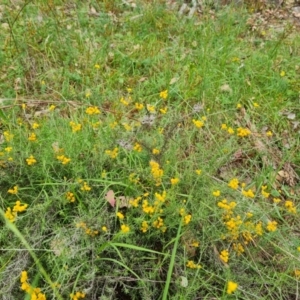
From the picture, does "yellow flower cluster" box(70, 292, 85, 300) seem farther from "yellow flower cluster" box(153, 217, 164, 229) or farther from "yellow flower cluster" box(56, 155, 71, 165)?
"yellow flower cluster" box(56, 155, 71, 165)

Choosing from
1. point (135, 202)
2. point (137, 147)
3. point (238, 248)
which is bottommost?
point (238, 248)

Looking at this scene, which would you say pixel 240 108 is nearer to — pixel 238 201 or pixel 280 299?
pixel 238 201

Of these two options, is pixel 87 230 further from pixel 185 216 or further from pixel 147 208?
pixel 185 216

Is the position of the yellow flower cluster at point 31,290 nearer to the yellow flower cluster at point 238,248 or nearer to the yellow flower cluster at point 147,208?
the yellow flower cluster at point 147,208

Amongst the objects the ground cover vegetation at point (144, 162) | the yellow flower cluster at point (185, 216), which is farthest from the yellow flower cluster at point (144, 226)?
the yellow flower cluster at point (185, 216)

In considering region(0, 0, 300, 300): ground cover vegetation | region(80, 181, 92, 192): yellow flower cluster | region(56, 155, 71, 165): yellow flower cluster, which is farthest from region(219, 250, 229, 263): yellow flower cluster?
region(56, 155, 71, 165): yellow flower cluster

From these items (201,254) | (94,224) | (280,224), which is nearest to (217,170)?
(280,224)

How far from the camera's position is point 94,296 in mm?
1708

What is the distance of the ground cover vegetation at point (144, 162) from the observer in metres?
1.77

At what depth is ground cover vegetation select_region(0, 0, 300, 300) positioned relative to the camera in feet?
5.82

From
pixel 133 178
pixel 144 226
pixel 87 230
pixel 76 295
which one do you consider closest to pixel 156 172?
pixel 133 178

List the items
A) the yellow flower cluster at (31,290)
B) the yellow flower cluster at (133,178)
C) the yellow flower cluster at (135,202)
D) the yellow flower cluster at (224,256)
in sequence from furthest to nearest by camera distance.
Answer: the yellow flower cluster at (133,178)
the yellow flower cluster at (135,202)
the yellow flower cluster at (224,256)
the yellow flower cluster at (31,290)

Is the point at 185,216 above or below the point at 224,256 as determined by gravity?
above

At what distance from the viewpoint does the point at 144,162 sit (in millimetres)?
2162
